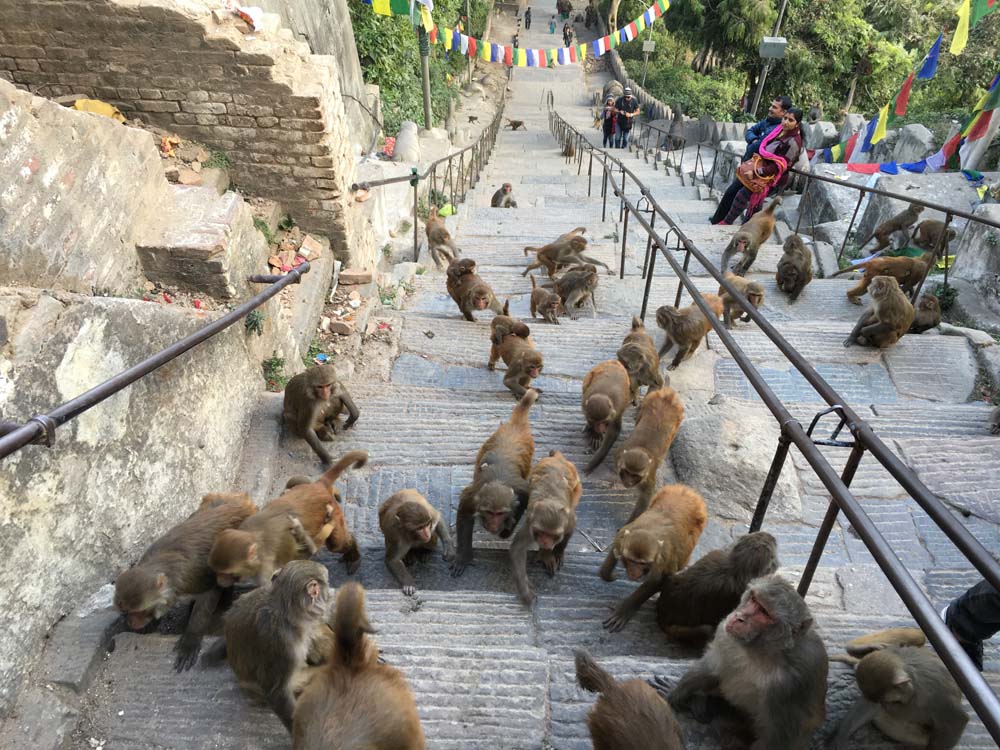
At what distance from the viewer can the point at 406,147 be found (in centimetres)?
1552

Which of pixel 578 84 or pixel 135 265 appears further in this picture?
pixel 578 84

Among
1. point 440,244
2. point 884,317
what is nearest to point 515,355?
point 884,317

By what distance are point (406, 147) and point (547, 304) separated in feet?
32.0

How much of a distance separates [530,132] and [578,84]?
1089 cm

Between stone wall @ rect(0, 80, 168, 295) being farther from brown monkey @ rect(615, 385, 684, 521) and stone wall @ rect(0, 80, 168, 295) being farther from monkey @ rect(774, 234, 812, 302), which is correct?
monkey @ rect(774, 234, 812, 302)

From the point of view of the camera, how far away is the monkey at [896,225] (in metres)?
8.95

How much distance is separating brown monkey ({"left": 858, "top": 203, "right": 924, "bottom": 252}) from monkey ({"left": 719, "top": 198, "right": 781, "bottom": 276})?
1670mm

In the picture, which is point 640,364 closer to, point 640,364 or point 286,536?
A: point 640,364

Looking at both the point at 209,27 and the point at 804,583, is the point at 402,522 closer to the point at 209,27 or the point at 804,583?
the point at 804,583

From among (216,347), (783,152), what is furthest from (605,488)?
(783,152)

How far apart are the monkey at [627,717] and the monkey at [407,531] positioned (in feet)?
5.31

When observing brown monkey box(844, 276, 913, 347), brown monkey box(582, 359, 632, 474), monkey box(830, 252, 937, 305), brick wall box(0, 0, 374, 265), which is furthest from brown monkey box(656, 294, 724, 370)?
brick wall box(0, 0, 374, 265)

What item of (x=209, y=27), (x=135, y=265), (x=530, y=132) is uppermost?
(x=209, y=27)

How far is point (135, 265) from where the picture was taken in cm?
499
